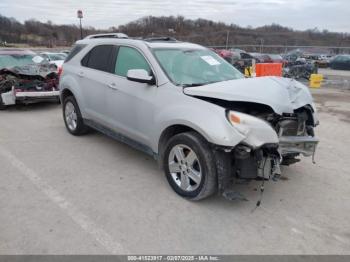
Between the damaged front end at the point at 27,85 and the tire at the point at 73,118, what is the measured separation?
273cm

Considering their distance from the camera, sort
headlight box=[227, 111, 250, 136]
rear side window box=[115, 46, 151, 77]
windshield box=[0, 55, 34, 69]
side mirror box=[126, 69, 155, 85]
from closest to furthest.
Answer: headlight box=[227, 111, 250, 136]
side mirror box=[126, 69, 155, 85]
rear side window box=[115, 46, 151, 77]
windshield box=[0, 55, 34, 69]

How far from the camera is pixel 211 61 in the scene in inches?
192

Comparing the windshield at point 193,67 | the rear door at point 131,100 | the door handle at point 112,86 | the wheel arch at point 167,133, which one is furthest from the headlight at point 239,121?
the door handle at point 112,86

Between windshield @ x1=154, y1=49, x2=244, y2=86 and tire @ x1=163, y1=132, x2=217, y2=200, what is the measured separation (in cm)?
81

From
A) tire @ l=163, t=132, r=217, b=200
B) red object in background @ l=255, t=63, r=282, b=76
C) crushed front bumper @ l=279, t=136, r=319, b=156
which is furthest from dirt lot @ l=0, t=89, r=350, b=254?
red object in background @ l=255, t=63, r=282, b=76

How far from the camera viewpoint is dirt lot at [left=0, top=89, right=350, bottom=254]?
3092 millimetres

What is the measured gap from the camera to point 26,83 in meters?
8.75

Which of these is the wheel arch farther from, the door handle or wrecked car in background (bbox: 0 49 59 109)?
wrecked car in background (bbox: 0 49 59 109)

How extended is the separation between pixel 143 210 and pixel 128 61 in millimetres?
2216

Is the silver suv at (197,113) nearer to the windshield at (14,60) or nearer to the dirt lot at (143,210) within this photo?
the dirt lot at (143,210)

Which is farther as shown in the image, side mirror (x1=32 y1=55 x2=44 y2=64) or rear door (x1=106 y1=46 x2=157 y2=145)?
side mirror (x1=32 y1=55 x2=44 y2=64)

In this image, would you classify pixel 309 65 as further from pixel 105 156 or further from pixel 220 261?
pixel 220 261

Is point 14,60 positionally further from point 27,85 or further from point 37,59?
point 27,85

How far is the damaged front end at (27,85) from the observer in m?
8.55
